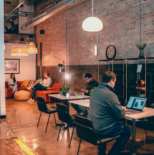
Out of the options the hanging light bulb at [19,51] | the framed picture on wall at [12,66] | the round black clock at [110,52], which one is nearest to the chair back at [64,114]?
the round black clock at [110,52]

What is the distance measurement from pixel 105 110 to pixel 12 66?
36.1 ft

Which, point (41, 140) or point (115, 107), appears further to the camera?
point (41, 140)

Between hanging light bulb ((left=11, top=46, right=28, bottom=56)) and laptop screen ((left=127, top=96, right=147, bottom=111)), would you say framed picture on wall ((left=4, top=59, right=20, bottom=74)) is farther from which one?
laptop screen ((left=127, top=96, right=147, bottom=111))

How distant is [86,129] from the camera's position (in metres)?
3.18

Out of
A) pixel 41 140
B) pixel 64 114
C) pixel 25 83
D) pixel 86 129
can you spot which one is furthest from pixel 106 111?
pixel 25 83

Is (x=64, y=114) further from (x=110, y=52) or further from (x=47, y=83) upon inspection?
(x=47, y=83)

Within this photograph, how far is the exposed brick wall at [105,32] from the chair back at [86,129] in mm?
3482

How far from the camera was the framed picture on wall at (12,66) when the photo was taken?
13188mm

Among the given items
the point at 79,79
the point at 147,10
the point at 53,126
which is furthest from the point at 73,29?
the point at 53,126

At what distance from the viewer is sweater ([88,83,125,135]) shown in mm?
3256

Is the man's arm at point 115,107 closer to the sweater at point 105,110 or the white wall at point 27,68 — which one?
the sweater at point 105,110

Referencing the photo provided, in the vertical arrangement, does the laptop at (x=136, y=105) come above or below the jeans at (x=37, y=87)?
above

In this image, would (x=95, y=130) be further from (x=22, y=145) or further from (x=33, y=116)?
(x=33, y=116)

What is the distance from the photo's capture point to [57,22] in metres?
11.0
